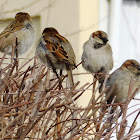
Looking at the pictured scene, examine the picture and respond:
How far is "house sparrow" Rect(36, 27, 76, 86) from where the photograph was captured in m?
2.70

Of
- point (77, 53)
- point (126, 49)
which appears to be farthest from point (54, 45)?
point (126, 49)

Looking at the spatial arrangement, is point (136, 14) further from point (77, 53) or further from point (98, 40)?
point (98, 40)

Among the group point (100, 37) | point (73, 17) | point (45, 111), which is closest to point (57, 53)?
point (100, 37)

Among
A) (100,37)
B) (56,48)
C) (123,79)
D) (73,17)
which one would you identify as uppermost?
(56,48)

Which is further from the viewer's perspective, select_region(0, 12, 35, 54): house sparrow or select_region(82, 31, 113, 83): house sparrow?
select_region(82, 31, 113, 83): house sparrow

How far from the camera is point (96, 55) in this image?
362 cm

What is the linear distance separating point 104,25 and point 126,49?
21.3 inches

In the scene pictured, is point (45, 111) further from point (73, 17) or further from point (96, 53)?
point (73, 17)

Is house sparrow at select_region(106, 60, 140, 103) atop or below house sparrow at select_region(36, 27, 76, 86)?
below

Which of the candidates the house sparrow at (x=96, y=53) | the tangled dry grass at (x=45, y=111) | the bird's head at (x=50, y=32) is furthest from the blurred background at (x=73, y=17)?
the tangled dry grass at (x=45, y=111)

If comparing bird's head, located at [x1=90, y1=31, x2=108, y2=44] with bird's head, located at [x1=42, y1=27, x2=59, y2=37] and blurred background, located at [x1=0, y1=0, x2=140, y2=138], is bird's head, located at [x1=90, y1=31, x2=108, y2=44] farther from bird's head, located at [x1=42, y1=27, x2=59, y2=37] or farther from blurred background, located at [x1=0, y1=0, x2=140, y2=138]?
blurred background, located at [x1=0, y1=0, x2=140, y2=138]

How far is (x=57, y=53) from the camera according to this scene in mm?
2691

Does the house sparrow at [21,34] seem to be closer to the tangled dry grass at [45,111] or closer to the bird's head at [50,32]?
the bird's head at [50,32]

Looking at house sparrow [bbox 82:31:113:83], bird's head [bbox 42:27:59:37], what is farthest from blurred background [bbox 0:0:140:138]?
bird's head [bbox 42:27:59:37]
